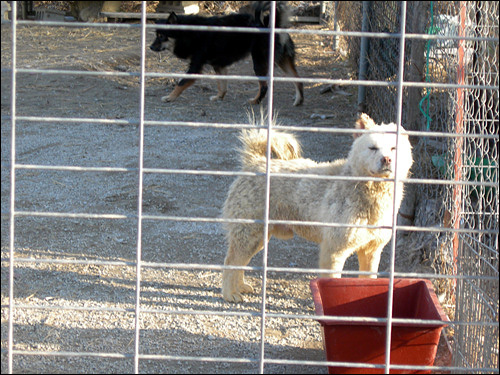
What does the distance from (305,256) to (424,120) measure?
4.64ft

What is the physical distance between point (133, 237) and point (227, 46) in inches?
218

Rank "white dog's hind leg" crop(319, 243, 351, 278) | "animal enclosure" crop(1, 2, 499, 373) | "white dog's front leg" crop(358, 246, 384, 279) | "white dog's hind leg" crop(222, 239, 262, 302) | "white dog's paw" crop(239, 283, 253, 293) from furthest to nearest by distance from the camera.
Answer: "white dog's paw" crop(239, 283, 253, 293), "white dog's hind leg" crop(222, 239, 262, 302), "white dog's front leg" crop(358, 246, 384, 279), "white dog's hind leg" crop(319, 243, 351, 278), "animal enclosure" crop(1, 2, 499, 373)

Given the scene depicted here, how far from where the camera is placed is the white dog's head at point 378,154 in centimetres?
357

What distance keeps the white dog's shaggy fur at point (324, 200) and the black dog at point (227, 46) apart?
5458mm

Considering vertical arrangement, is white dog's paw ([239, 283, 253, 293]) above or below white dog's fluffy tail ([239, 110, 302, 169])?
below

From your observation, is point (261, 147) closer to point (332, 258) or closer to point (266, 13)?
point (332, 258)

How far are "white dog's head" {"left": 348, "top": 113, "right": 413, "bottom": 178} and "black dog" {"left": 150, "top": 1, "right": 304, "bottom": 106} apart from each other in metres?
5.86

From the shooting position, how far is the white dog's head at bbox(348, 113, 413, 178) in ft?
11.7

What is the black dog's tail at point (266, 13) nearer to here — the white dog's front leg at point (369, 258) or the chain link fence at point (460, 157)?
the chain link fence at point (460, 157)

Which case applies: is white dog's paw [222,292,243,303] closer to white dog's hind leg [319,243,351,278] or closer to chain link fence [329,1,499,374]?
white dog's hind leg [319,243,351,278]

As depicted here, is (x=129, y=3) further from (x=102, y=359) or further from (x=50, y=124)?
(x=102, y=359)

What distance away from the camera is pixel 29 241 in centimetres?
495

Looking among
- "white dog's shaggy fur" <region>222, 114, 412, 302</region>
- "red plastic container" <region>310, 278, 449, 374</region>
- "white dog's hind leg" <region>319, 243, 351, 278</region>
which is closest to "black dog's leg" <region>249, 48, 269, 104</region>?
"white dog's shaggy fur" <region>222, 114, 412, 302</region>

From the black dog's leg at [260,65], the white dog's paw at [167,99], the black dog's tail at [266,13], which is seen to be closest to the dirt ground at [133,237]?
the white dog's paw at [167,99]
